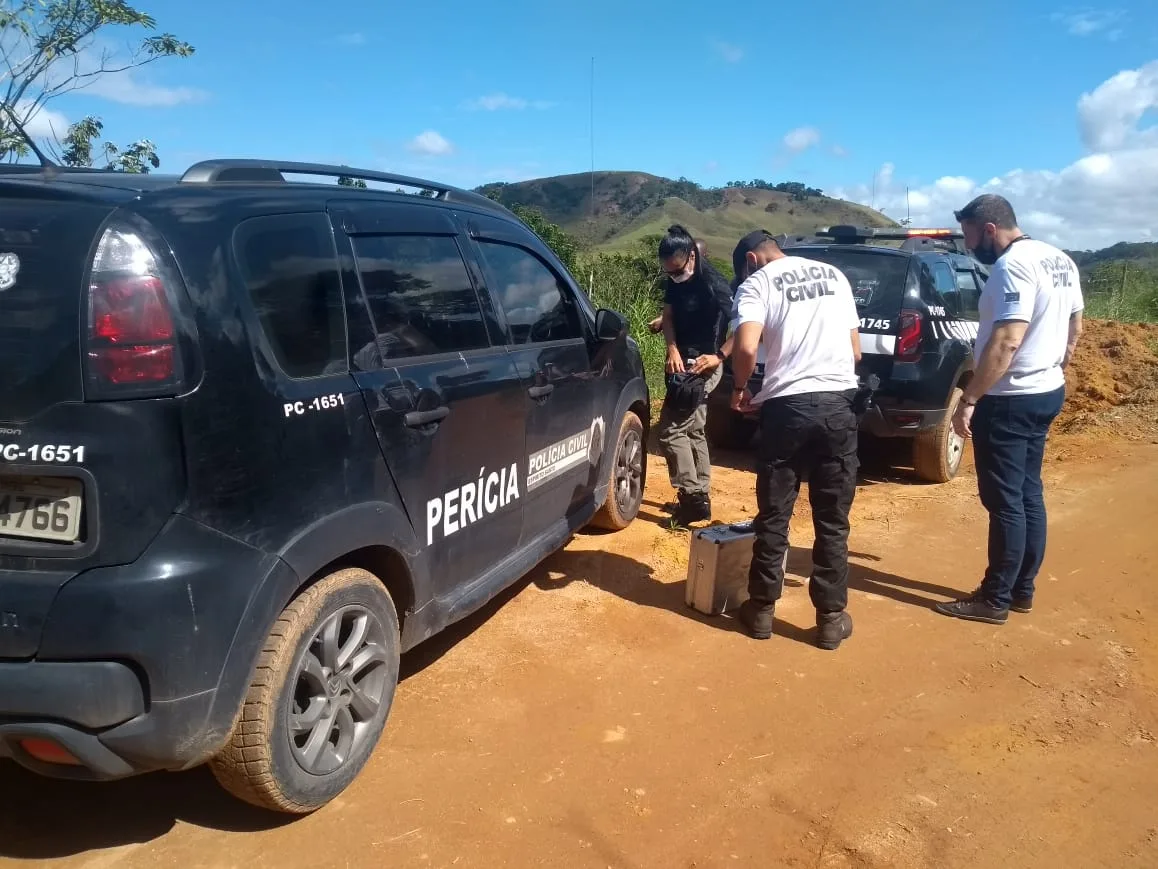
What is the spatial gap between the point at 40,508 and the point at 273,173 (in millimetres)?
1290

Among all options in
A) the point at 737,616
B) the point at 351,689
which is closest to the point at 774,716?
the point at 737,616

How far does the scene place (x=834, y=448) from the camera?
153 inches

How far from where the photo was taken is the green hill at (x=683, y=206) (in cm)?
7988

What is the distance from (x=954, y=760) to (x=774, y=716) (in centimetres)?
66

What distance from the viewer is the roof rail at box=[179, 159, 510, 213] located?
2598 mm

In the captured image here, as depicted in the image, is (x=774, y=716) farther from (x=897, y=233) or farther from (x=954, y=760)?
(x=897, y=233)

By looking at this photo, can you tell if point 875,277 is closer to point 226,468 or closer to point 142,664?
point 226,468

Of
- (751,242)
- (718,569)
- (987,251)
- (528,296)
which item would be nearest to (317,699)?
(528,296)

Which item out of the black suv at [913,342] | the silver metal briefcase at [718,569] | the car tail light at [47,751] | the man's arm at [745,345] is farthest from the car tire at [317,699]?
the black suv at [913,342]

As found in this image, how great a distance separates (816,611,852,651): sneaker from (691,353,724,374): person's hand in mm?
1771

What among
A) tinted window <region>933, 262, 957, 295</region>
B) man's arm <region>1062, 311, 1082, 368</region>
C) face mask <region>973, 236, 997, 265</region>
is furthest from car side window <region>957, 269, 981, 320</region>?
face mask <region>973, 236, 997, 265</region>

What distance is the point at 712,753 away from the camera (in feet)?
10.5

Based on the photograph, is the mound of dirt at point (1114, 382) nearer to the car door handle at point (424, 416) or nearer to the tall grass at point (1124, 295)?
the tall grass at point (1124, 295)

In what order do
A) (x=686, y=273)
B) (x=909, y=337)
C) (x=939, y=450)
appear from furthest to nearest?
(x=939, y=450) → (x=909, y=337) → (x=686, y=273)
